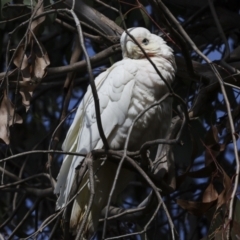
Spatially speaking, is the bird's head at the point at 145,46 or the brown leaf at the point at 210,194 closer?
the brown leaf at the point at 210,194

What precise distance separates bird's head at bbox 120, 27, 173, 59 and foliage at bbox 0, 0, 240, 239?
70 millimetres

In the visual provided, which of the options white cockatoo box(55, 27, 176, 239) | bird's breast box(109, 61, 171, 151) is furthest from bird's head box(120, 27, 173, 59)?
bird's breast box(109, 61, 171, 151)

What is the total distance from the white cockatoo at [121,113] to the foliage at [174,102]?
64mm

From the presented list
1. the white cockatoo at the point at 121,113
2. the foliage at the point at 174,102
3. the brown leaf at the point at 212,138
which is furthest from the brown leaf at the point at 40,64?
the brown leaf at the point at 212,138

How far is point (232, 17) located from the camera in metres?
3.20

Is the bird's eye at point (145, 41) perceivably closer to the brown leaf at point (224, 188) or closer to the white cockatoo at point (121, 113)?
the white cockatoo at point (121, 113)

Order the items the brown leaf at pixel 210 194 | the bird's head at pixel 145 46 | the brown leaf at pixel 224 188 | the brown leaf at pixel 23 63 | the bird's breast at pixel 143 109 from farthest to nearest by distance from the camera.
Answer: the bird's head at pixel 145 46
the bird's breast at pixel 143 109
the brown leaf at pixel 23 63
the brown leaf at pixel 210 194
the brown leaf at pixel 224 188

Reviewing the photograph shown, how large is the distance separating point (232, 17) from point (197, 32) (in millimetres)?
171

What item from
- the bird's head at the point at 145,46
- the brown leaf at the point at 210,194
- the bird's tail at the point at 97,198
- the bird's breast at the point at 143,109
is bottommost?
the bird's tail at the point at 97,198

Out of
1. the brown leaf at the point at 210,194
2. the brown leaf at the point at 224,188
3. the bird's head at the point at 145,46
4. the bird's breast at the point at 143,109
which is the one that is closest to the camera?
the brown leaf at the point at 224,188

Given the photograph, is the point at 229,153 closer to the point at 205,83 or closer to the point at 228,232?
the point at 205,83

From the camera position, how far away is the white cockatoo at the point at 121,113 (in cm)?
246

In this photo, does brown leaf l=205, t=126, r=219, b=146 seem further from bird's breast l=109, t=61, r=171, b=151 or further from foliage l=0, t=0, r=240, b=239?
bird's breast l=109, t=61, r=171, b=151

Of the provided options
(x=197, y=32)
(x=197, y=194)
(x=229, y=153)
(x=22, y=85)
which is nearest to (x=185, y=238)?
(x=197, y=194)
